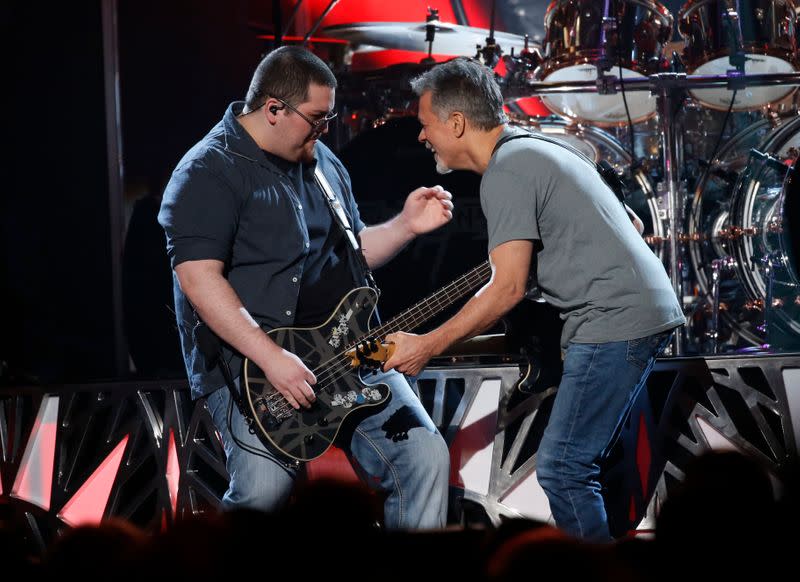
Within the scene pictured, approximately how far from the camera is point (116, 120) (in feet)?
20.4

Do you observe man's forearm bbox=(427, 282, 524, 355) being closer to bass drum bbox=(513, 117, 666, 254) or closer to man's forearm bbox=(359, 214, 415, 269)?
man's forearm bbox=(359, 214, 415, 269)

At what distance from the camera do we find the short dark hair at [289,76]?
4062mm

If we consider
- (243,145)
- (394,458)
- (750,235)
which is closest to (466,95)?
(243,145)

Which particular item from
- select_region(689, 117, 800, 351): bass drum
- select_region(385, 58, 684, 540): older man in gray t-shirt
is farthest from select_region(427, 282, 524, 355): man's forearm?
select_region(689, 117, 800, 351): bass drum

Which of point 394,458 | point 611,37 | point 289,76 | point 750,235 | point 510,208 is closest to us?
point 510,208

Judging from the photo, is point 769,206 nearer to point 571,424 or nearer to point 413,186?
point 413,186

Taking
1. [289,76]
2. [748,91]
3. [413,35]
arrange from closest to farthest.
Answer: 1. [289,76]
2. [748,91]
3. [413,35]

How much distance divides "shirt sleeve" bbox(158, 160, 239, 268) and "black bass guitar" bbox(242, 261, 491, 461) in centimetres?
45

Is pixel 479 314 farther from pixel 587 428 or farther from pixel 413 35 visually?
pixel 413 35

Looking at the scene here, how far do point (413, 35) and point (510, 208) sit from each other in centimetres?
430

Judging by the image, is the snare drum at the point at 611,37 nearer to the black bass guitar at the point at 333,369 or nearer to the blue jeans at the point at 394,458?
the black bass guitar at the point at 333,369

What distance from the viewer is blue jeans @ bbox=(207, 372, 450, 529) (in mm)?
3799

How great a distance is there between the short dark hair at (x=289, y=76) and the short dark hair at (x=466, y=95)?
0.53 metres

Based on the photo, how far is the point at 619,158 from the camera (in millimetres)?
7543
